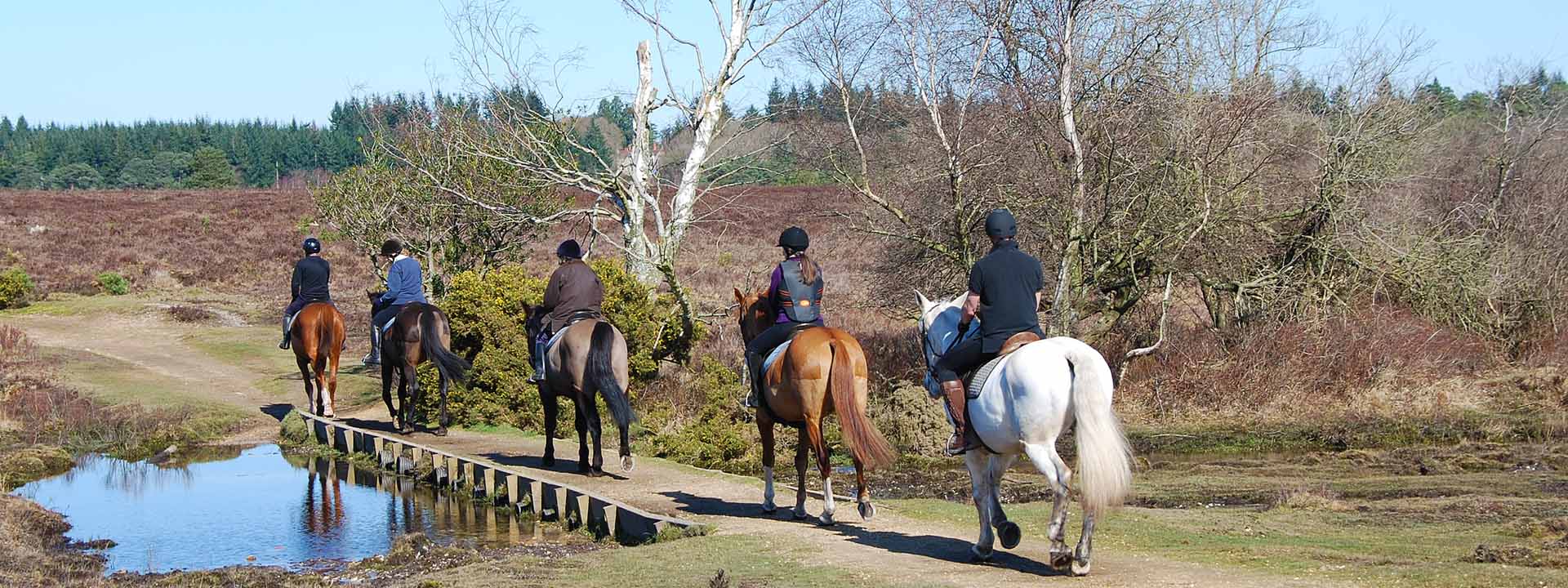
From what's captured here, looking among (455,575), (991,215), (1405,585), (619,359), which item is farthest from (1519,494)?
(455,575)

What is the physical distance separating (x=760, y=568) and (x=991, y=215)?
3.05 meters

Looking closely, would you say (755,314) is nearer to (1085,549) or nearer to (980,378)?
(980,378)

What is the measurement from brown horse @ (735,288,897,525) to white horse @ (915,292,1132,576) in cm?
163

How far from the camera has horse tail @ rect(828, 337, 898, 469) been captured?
35.0 feet

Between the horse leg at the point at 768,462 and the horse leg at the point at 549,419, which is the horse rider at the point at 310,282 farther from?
the horse leg at the point at 768,462

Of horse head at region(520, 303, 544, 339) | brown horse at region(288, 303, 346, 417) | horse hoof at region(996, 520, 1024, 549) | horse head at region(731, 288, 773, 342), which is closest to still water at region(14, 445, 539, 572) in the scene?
brown horse at region(288, 303, 346, 417)

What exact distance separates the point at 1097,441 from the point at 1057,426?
39cm

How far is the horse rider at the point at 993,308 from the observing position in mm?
9094

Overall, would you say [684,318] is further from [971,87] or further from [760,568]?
[760,568]

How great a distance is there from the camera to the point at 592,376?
1398 centimetres

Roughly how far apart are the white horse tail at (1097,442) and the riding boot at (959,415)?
3.57ft

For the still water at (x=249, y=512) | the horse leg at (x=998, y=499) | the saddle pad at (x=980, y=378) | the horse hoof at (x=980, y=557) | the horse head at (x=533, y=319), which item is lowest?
the still water at (x=249, y=512)

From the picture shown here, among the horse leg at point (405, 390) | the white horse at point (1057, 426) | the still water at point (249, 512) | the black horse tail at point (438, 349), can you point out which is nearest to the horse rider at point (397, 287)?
the black horse tail at point (438, 349)

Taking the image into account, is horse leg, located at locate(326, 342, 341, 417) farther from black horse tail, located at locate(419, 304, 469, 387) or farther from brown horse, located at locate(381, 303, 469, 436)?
black horse tail, located at locate(419, 304, 469, 387)
